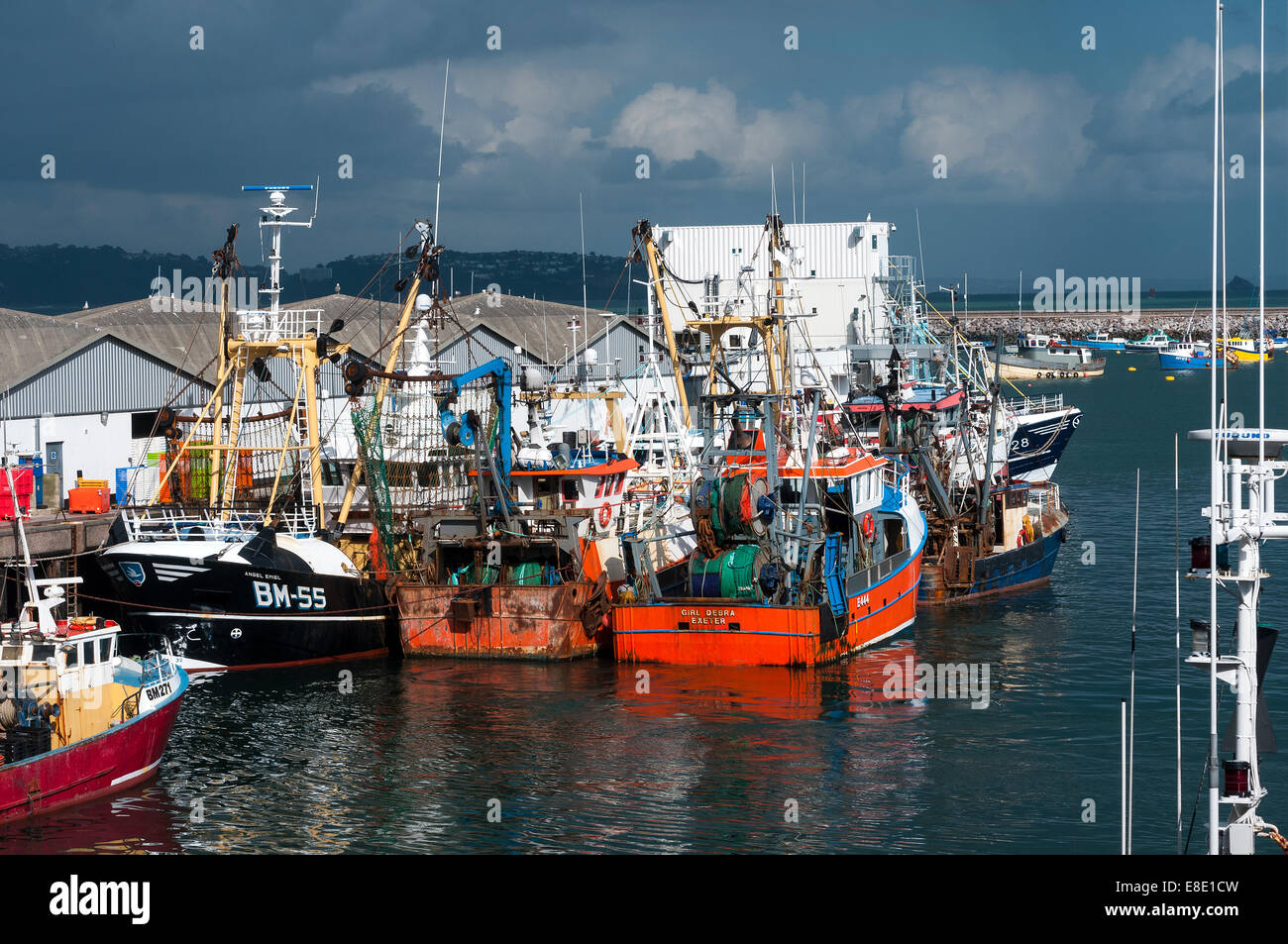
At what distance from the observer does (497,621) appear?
33875 mm

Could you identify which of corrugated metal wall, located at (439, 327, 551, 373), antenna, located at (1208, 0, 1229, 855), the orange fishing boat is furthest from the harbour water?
corrugated metal wall, located at (439, 327, 551, 373)

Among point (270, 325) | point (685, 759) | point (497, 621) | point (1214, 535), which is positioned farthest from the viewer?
point (270, 325)

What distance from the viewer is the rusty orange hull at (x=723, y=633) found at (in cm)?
3164

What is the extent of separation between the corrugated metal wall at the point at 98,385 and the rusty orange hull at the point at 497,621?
48.2 ft

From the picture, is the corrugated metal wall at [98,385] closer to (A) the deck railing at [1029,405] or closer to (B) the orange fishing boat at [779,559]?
(B) the orange fishing boat at [779,559]

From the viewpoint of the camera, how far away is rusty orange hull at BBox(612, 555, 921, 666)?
1246 inches

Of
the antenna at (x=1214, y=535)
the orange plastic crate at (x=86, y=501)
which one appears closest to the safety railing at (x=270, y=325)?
the orange plastic crate at (x=86, y=501)

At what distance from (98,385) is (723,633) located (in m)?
22.2

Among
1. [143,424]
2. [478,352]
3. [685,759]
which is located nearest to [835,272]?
[478,352]

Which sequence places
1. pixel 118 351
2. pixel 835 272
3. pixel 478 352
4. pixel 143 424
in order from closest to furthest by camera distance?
pixel 118 351, pixel 143 424, pixel 478 352, pixel 835 272

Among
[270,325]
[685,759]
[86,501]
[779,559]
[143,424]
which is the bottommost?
[685,759]

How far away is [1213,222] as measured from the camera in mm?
13672

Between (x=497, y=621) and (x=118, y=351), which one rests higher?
(x=118, y=351)

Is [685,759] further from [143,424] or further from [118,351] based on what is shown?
[118,351]
